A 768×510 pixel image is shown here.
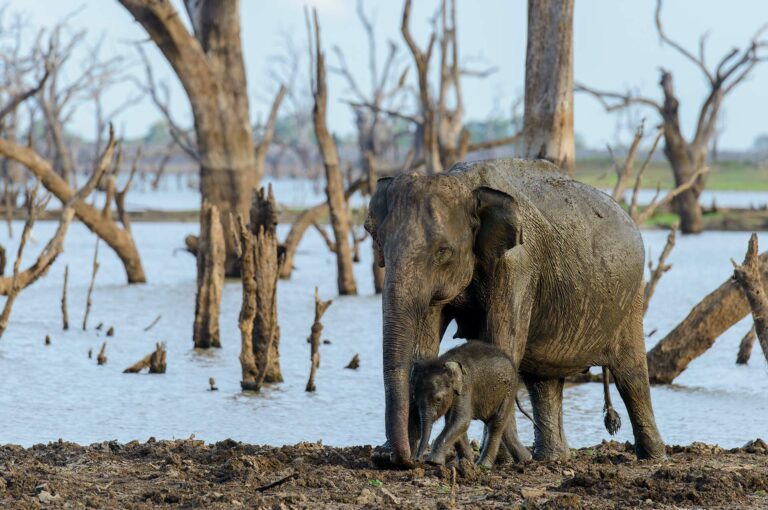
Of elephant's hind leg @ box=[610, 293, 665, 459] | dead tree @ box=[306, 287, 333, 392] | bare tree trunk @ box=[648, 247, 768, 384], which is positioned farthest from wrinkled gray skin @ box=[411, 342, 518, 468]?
bare tree trunk @ box=[648, 247, 768, 384]

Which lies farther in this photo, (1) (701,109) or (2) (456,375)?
(1) (701,109)

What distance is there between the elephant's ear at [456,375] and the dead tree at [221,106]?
558 inches

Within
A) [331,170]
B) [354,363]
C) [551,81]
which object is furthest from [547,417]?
[331,170]

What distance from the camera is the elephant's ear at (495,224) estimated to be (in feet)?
18.4

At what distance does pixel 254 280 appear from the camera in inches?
408

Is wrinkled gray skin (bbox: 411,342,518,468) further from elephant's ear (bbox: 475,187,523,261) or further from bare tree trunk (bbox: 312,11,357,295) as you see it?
bare tree trunk (bbox: 312,11,357,295)

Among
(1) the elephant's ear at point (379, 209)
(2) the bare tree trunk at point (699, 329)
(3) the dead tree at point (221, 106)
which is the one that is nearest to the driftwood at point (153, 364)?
(2) the bare tree trunk at point (699, 329)

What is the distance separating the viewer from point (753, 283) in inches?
320

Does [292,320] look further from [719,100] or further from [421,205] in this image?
[719,100]

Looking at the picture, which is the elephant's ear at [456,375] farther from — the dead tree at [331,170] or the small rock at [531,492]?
the dead tree at [331,170]

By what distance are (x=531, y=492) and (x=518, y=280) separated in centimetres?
99

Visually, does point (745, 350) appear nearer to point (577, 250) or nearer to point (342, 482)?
point (577, 250)

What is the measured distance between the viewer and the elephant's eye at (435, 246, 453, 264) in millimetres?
5484

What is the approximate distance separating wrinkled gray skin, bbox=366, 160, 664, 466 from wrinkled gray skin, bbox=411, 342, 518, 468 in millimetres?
83
